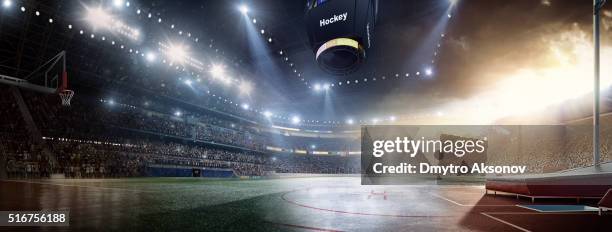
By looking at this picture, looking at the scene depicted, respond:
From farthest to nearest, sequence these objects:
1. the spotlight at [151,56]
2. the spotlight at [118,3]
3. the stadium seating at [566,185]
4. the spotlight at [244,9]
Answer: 1. the spotlight at [151,56]
2. the spotlight at [118,3]
3. the spotlight at [244,9]
4. the stadium seating at [566,185]

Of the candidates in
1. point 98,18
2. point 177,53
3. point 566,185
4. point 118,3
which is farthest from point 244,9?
point 566,185

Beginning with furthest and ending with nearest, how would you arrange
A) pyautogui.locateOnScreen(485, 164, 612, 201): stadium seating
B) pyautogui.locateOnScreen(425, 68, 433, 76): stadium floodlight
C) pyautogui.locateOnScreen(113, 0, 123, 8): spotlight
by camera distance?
pyautogui.locateOnScreen(425, 68, 433, 76): stadium floodlight, pyautogui.locateOnScreen(113, 0, 123, 8): spotlight, pyautogui.locateOnScreen(485, 164, 612, 201): stadium seating

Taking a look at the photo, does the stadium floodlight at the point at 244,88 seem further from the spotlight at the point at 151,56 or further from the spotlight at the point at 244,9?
the spotlight at the point at 244,9

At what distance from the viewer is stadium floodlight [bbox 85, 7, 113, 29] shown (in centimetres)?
2427

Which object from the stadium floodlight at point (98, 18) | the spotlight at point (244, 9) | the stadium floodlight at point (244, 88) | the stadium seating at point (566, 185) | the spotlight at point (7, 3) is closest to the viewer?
the stadium seating at point (566, 185)

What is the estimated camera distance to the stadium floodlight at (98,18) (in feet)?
79.6

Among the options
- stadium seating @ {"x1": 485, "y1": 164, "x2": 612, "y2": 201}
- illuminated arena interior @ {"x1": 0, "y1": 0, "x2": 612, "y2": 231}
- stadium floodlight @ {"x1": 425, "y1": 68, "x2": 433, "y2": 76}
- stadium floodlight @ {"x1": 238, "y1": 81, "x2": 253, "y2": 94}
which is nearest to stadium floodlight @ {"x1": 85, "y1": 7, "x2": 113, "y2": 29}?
illuminated arena interior @ {"x1": 0, "y1": 0, "x2": 612, "y2": 231}

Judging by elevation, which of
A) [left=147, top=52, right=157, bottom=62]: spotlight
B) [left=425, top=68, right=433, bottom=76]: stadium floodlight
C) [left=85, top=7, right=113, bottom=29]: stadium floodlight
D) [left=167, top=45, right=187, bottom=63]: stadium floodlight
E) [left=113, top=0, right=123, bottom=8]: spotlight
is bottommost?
[left=425, top=68, right=433, bottom=76]: stadium floodlight

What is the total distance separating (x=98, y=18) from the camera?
24.6 meters

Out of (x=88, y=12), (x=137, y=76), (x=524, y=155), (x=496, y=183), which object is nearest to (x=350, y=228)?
(x=496, y=183)

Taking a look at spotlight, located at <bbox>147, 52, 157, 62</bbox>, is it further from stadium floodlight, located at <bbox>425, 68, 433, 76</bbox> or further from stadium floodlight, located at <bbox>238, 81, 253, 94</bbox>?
stadium floodlight, located at <bbox>425, 68, 433, 76</bbox>

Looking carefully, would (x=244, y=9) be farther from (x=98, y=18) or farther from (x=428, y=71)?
(x=428, y=71)

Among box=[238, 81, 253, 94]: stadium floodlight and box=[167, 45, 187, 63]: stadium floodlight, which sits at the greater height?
box=[167, 45, 187, 63]: stadium floodlight

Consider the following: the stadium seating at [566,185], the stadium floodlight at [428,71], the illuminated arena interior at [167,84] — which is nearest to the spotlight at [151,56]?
the illuminated arena interior at [167,84]
